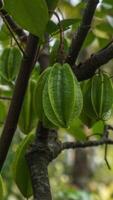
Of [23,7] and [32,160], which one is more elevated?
[23,7]

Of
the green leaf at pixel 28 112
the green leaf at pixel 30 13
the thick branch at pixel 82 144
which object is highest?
the green leaf at pixel 30 13

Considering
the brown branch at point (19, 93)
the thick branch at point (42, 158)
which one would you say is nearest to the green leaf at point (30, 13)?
the brown branch at point (19, 93)

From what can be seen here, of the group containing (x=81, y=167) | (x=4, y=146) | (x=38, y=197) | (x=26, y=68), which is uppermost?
(x=26, y=68)

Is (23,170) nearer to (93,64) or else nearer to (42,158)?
(42,158)

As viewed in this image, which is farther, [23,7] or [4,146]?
[4,146]

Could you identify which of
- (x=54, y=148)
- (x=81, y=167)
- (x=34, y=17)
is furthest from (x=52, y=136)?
(x=81, y=167)

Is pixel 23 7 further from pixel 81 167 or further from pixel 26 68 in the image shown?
pixel 81 167

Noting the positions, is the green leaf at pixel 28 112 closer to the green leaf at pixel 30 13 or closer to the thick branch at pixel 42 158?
the thick branch at pixel 42 158
